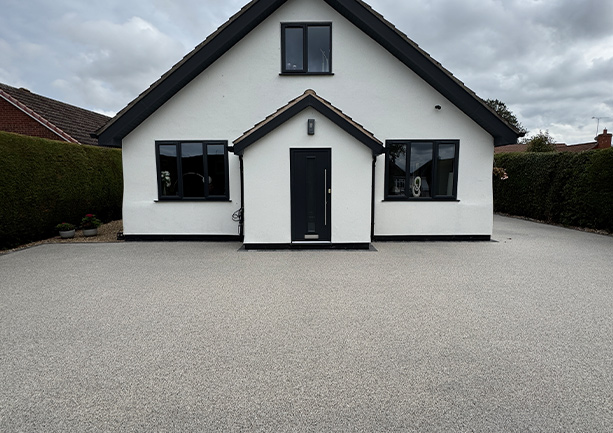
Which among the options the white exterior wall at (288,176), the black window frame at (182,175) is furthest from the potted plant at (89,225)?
the white exterior wall at (288,176)

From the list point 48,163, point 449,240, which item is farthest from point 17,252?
point 449,240

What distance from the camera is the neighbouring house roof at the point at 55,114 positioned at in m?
14.1

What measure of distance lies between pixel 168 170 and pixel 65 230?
3.53 metres

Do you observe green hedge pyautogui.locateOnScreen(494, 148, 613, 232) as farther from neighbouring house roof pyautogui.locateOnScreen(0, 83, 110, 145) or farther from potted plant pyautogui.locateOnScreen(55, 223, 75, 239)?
neighbouring house roof pyautogui.locateOnScreen(0, 83, 110, 145)

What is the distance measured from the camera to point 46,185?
909 cm

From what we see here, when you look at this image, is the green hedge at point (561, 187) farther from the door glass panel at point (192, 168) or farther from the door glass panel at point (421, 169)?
the door glass panel at point (192, 168)

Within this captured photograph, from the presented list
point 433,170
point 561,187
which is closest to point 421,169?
point 433,170

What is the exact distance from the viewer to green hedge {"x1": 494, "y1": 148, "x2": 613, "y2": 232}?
10141 millimetres

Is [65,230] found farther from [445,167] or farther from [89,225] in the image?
[445,167]

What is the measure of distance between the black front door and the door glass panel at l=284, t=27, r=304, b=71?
2768 mm

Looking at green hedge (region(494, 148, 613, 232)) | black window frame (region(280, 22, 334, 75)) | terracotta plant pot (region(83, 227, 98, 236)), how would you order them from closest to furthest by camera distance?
black window frame (region(280, 22, 334, 75)) → terracotta plant pot (region(83, 227, 98, 236)) → green hedge (region(494, 148, 613, 232))

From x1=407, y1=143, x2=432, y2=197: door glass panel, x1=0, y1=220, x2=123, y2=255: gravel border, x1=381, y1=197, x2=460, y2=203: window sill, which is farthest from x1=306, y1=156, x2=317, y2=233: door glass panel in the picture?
x1=0, y1=220, x2=123, y2=255: gravel border

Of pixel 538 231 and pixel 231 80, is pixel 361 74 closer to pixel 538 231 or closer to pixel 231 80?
pixel 231 80

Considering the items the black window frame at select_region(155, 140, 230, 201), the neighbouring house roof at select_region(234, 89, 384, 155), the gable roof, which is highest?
the gable roof
